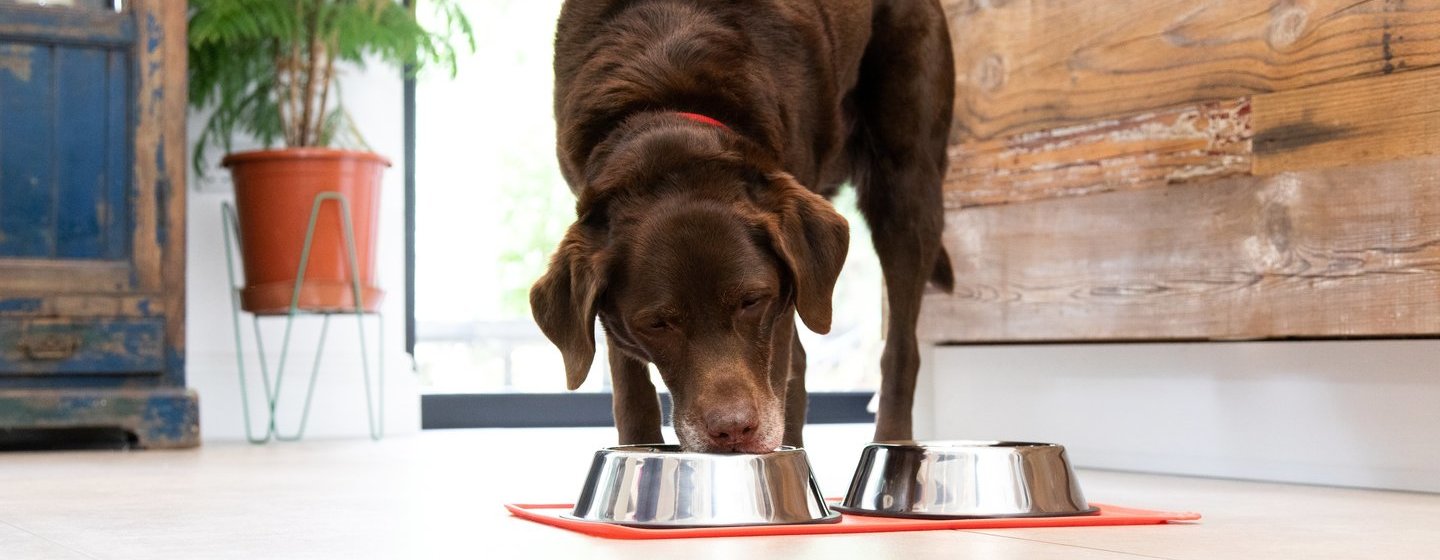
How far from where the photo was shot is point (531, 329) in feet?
19.2

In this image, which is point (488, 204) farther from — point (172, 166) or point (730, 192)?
point (730, 192)

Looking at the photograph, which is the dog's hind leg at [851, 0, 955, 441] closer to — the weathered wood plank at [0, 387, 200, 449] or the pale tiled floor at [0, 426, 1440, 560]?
the pale tiled floor at [0, 426, 1440, 560]

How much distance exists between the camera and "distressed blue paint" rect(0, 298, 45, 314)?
162 inches

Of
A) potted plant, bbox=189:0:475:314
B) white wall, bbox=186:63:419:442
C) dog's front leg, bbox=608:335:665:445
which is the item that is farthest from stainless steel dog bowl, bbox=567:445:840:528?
white wall, bbox=186:63:419:442

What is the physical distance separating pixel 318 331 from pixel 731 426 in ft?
11.5

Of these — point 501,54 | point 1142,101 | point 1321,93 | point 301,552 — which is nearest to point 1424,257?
point 1321,93

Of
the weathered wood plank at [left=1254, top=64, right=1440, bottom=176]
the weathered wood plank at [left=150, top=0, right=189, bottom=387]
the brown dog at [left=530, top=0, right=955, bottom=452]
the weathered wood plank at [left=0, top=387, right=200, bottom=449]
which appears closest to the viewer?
the brown dog at [left=530, top=0, right=955, bottom=452]

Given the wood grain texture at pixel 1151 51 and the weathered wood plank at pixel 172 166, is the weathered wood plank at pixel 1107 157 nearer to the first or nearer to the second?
the wood grain texture at pixel 1151 51

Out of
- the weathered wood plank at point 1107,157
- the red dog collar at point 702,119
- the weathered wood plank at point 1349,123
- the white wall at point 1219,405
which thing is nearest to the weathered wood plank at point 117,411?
the white wall at point 1219,405

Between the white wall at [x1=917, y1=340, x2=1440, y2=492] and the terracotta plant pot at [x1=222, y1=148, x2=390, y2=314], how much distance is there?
1961mm

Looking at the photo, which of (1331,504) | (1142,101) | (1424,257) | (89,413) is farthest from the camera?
(89,413)

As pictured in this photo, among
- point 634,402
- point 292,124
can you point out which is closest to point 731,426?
point 634,402

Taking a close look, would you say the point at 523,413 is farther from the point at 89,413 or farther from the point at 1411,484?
the point at 1411,484

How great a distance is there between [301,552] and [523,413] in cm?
420
